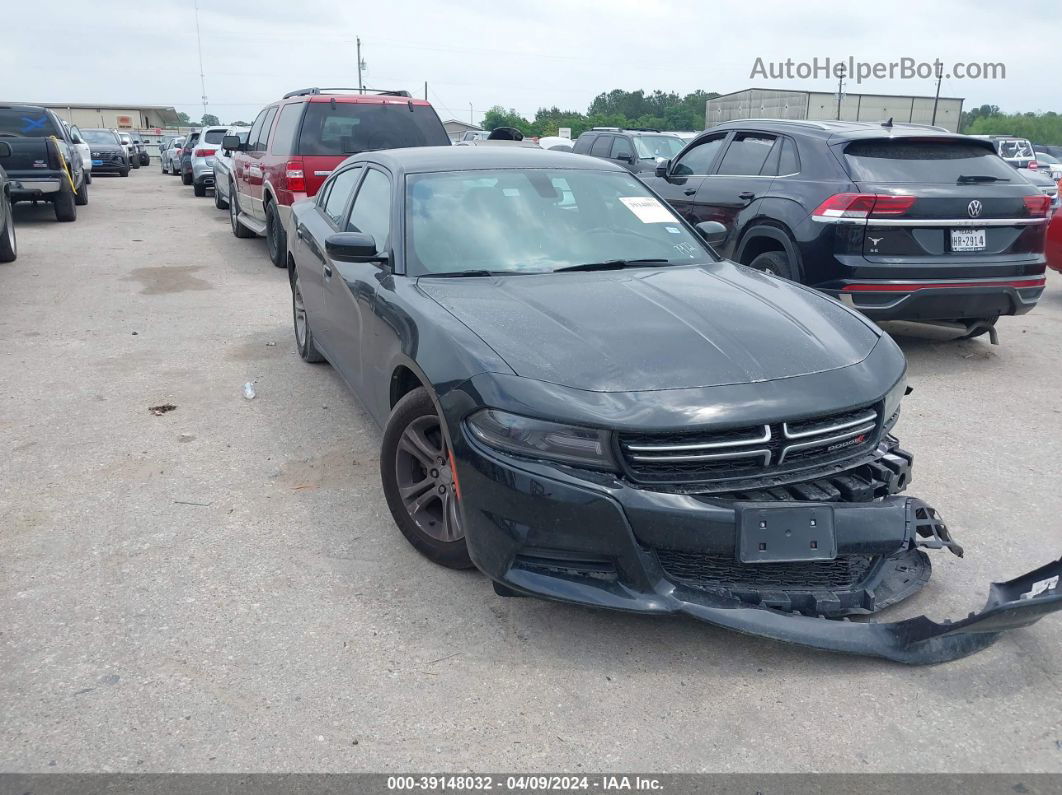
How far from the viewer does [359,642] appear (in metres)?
3.14

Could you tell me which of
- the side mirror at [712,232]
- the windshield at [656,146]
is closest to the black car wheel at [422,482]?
the side mirror at [712,232]

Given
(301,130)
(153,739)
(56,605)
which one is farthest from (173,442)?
(301,130)

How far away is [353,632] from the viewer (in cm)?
320

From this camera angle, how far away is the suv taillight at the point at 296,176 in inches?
375

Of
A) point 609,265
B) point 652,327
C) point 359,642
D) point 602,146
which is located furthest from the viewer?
point 602,146

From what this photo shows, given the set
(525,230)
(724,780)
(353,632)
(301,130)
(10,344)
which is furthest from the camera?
(301,130)

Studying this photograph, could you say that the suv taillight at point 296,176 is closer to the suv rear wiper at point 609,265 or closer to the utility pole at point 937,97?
the suv rear wiper at point 609,265

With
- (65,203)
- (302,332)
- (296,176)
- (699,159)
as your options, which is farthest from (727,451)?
(65,203)

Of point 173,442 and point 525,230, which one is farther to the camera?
point 173,442

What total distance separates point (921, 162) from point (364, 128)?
596 centimetres

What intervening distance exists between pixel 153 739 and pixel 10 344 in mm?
5597

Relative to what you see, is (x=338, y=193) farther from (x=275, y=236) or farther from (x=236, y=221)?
(x=236, y=221)

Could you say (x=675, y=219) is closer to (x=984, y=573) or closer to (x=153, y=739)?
(x=984, y=573)

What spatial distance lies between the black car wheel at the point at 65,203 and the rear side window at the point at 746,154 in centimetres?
1138
